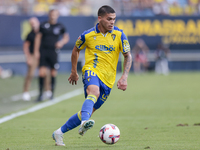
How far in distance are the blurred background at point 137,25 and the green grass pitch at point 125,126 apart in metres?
16.4

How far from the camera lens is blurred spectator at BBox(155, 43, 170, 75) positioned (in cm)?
2835

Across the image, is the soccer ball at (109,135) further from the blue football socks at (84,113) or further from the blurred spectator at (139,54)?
the blurred spectator at (139,54)

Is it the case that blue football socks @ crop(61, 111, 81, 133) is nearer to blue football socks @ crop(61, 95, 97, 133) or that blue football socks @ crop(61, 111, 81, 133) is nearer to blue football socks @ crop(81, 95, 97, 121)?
blue football socks @ crop(61, 95, 97, 133)

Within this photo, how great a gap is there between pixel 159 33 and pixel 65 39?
17.9m

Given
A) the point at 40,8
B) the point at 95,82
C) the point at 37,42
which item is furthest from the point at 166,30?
the point at 95,82

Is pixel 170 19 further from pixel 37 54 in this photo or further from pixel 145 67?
pixel 37 54

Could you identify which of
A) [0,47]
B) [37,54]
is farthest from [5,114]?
[0,47]

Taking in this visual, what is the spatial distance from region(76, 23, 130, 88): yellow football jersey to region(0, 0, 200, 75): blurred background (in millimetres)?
21778

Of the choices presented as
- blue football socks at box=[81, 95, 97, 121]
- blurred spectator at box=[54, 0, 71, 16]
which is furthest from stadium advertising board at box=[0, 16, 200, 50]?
blue football socks at box=[81, 95, 97, 121]

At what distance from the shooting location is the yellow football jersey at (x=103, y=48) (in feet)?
18.9

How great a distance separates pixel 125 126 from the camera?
24.4ft

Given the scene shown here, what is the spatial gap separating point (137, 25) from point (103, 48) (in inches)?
935

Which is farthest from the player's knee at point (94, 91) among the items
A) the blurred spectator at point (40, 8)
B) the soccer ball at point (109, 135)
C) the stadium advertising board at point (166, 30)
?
the stadium advertising board at point (166, 30)

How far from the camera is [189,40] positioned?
1161 inches
